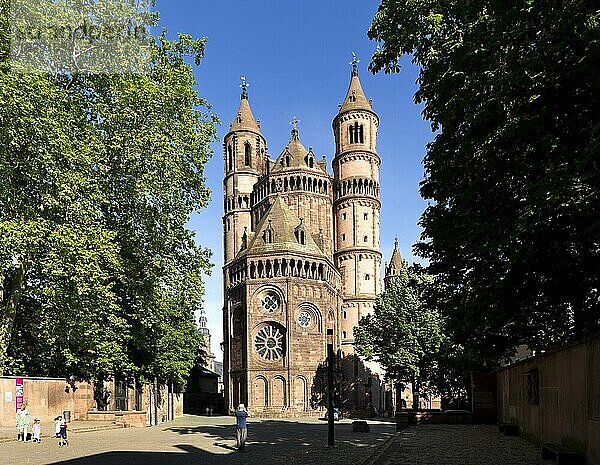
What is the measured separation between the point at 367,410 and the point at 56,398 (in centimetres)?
3511

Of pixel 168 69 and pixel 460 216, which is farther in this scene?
pixel 168 69

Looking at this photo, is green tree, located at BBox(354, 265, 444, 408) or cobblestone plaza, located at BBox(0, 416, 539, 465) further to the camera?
green tree, located at BBox(354, 265, 444, 408)

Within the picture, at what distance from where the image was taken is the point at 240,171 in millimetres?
85000

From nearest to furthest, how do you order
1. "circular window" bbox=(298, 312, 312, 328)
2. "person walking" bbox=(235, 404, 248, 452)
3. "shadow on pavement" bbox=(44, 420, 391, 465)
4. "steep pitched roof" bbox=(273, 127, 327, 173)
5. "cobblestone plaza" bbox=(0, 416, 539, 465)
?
"cobblestone plaza" bbox=(0, 416, 539, 465) < "shadow on pavement" bbox=(44, 420, 391, 465) < "person walking" bbox=(235, 404, 248, 452) < "circular window" bbox=(298, 312, 312, 328) < "steep pitched roof" bbox=(273, 127, 327, 173)

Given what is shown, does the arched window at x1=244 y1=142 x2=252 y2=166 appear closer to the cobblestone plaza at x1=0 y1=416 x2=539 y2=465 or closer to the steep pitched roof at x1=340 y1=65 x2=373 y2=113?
the steep pitched roof at x1=340 y1=65 x2=373 y2=113

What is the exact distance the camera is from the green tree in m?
53.7

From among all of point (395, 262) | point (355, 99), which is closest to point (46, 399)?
point (355, 99)

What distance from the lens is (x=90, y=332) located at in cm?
2822

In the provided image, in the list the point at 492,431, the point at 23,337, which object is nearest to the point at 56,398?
the point at 23,337

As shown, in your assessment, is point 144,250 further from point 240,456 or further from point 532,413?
point 532,413

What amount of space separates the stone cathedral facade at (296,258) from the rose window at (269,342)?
10 cm

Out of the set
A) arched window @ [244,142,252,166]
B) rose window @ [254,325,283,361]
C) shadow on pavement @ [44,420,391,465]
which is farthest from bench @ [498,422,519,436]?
arched window @ [244,142,252,166]

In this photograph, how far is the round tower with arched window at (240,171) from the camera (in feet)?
276

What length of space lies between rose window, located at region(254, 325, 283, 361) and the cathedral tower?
13.0 metres
